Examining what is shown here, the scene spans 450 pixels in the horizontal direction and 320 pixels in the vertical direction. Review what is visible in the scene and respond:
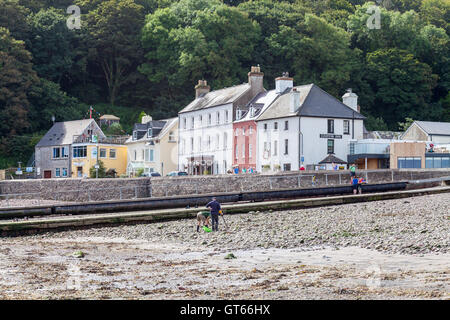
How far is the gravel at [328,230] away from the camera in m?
21.2

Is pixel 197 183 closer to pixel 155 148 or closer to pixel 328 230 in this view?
pixel 155 148

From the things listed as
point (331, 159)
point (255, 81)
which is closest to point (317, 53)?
point (255, 81)

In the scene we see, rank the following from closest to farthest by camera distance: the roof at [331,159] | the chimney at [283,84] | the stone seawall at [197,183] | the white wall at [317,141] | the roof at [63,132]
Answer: the stone seawall at [197,183], the roof at [331,159], the white wall at [317,141], the chimney at [283,84], the roof at [63,132]

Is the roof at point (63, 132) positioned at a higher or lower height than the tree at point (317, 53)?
lower

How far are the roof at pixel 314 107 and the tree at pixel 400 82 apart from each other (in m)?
36.4

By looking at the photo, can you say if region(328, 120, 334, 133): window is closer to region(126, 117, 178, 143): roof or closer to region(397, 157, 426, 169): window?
region(397, 157, 426, 169): window

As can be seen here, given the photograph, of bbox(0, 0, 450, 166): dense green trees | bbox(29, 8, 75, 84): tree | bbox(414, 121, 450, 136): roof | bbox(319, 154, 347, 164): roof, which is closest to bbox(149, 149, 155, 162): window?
bbox(0, 0, 450, 166): dense green trees

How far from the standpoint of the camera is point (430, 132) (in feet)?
228

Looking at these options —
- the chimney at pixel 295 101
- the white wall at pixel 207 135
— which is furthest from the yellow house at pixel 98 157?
the chimney at pixel 295 101

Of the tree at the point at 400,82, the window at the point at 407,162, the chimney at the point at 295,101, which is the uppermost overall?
the tree at the point at 400,82

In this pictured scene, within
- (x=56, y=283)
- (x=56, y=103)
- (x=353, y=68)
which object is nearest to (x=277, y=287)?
(x=56, y=283)

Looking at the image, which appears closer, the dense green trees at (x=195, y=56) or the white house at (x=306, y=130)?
the white house at (x=306, y=130)

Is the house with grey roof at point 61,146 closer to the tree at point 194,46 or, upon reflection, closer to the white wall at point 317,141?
the tree at point 194,46

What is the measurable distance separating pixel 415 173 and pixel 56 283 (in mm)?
32008
